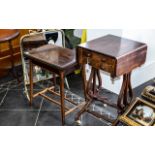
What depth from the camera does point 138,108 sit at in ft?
5.61

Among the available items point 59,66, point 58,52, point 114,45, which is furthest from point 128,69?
point 58,52

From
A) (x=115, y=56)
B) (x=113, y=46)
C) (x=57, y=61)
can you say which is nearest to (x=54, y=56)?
(x=57, y=61)

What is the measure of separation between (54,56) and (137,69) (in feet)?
3.59

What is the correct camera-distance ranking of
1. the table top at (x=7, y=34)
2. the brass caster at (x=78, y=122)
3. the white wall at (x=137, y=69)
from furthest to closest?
the table top at (x=7, y=34) → the white wall at (x=137, y=69) → the brass caster at (x=78, y=122)

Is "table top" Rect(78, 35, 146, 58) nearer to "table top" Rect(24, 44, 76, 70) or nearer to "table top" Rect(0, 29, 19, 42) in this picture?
"table top" Rect(24, 44, 76, 70)

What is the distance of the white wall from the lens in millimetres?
2317

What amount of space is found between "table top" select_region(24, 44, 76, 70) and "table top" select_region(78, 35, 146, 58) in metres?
0.23

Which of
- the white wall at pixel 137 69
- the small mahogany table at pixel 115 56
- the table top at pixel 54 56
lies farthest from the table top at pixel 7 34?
the small mahogany table at pixel 115 56

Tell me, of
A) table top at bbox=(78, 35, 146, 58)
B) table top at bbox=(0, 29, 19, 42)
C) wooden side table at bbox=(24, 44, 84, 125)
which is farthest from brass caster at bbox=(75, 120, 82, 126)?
table top at bbox=(0, 29, 19, 42)

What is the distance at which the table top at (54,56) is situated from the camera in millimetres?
1880

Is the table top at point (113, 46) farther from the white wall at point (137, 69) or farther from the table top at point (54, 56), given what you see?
the white wall at point (137, 69)

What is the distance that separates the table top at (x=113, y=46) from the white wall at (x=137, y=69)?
475 millimetres
